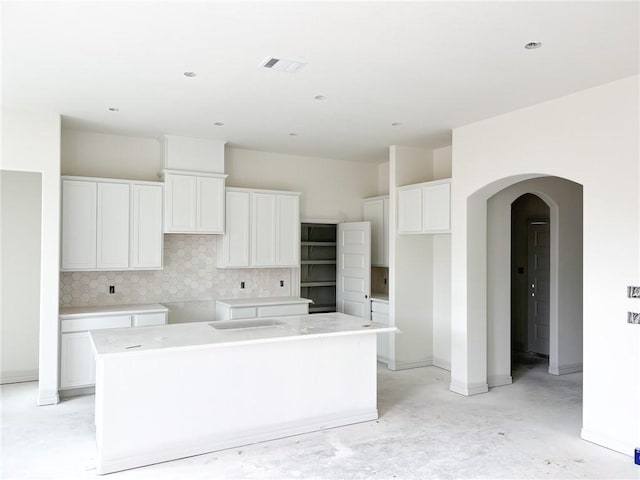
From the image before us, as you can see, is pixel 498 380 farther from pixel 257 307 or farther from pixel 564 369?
pixel 257 307

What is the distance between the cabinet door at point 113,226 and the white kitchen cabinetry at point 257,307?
4.38 feet

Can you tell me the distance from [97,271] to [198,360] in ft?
8.49

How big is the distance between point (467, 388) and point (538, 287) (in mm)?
2763

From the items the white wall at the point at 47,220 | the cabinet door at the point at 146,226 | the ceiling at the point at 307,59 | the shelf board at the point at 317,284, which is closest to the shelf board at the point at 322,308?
the shelf board at the point at 317,284

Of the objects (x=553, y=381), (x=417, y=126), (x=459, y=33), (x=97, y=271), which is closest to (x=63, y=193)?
(x=97, y=271)

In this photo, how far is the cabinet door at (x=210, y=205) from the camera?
19.9 feet

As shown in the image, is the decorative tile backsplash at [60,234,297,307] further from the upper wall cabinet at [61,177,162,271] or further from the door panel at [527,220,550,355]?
the door panel at [527,220,550,355]

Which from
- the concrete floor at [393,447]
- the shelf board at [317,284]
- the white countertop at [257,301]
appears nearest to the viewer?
the concrete floor at [393,447]

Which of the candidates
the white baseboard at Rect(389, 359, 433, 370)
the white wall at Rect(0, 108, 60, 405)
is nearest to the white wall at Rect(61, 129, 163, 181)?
the white wall at Rect(0, 108, 60, 405)

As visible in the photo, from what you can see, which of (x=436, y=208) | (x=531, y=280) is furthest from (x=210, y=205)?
(x=531, y=280)

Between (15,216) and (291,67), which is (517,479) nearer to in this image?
(291,67)

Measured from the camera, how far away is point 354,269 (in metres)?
7.14

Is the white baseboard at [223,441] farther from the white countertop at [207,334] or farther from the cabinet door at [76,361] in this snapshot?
the cabinet door at [76,361]

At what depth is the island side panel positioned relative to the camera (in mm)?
3615
